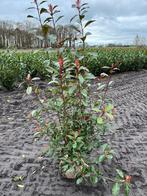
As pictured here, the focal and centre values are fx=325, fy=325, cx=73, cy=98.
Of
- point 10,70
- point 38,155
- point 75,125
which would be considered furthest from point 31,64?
point 75,125

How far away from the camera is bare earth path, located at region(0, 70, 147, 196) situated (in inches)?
116

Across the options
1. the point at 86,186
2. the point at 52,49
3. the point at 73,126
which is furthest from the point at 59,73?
the point at 86,186

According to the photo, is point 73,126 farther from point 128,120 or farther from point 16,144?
point 128,120

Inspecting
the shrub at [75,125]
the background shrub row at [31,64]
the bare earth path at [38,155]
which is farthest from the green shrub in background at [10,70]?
the shrub at [75,125]

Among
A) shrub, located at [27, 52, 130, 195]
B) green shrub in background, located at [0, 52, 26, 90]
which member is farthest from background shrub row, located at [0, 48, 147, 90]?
shrub, located at [27, 52, 130, 195]

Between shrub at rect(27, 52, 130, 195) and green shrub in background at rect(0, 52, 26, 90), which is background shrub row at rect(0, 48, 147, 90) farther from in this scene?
shrub at rect(27, 52, 130, 195)

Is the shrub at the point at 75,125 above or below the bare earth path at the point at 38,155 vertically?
above

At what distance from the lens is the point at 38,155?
360 centimetres

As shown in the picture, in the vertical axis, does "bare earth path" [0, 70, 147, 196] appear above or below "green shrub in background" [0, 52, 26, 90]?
below

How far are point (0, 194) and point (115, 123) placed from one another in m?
2.39

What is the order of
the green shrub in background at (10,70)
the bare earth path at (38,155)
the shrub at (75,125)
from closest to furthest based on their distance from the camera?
the shrub at (75,125) → the bare earth path at (38,155) → the green shrub in background at (10,70)

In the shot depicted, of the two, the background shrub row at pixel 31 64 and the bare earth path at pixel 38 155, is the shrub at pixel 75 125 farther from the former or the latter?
the background shrub row at pixel 31 64

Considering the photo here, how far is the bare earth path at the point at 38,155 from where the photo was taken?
2.94 metres

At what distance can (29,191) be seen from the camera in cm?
291
